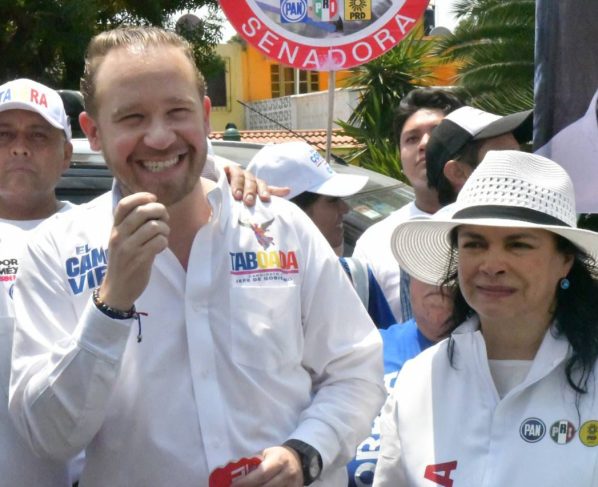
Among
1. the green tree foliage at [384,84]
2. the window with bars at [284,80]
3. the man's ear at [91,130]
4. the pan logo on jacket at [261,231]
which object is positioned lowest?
the window with bars at [284,80]

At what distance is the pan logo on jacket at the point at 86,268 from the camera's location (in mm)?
2395

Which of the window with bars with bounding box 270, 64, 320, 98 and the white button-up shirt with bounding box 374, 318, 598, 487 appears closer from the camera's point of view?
the white button-up shirt with bounding box 374, 318, 598, 487

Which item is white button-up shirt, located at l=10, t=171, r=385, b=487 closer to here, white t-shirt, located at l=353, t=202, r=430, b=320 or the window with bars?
white t-shirt, located at l=353, t=202, r=430, b=320

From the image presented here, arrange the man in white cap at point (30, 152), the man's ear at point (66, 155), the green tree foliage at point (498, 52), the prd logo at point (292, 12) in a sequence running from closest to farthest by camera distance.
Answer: the man in white cap at point (30, 152) → the man's ear at point (66, 155) → the prd logo at point (292, 12) → the green tree foliage at point (498, 52)

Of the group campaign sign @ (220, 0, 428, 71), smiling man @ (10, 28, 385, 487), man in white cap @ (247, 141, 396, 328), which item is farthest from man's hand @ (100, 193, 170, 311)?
campaign sign @ (220, 0, 428, 71)

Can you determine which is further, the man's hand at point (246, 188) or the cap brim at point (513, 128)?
the cap brim at point (513, 128)

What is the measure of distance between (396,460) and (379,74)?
55.8ft

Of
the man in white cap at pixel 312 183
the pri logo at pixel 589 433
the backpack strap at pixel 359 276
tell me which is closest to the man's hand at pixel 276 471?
the pri logo at pixel 589 433

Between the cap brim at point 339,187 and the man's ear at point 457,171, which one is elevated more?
the man's ear at point 457,171

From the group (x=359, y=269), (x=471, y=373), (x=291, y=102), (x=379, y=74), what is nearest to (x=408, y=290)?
(x=359, y=269)

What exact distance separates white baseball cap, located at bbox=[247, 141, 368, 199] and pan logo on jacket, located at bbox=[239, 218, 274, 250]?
154 centimetres

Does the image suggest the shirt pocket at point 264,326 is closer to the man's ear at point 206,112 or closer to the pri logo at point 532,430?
the man's ear at point 206,112

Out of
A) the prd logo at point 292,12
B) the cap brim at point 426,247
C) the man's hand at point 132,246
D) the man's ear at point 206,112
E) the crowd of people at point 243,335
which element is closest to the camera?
the man's hand at point 132,246

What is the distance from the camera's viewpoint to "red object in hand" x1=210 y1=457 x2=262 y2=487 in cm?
227
